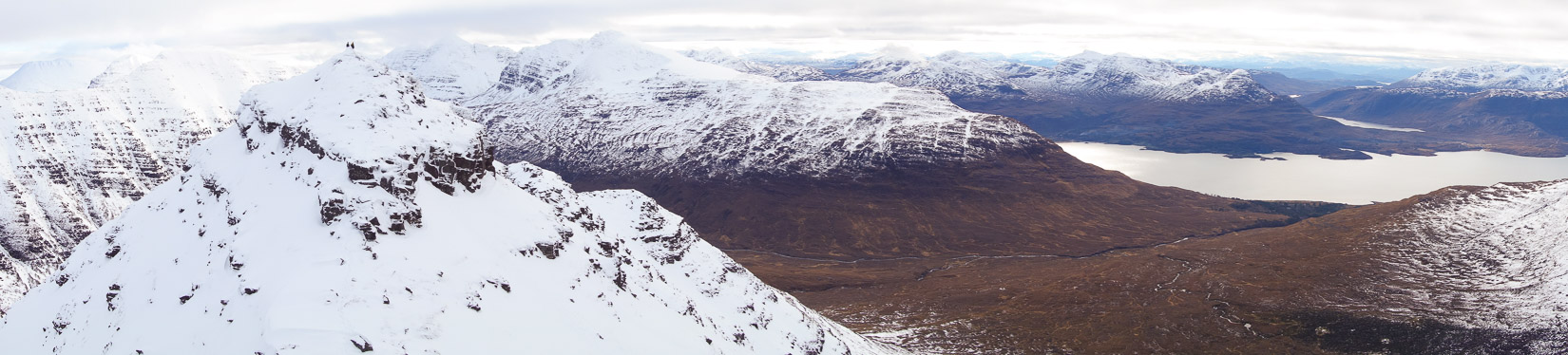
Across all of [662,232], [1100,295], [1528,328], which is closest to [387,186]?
[662,232]

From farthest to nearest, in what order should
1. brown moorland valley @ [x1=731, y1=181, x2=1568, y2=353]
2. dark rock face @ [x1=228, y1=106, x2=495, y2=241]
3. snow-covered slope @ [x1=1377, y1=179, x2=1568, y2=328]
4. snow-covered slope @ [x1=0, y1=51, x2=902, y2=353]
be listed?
snow-covered slope @ [x1=1377, y1=179, x2=1568, y2=328] < brown moorland valley @ [x1=731, y1=181, x2=1568, y2=353] < dark rock face @ [x1=228, y1=106, x2=495, y2=241] < snow-covered slope @ [x1=0, y1=51, x2=902, y2=353]

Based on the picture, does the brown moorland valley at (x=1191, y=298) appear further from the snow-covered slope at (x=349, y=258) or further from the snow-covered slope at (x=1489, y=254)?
the snow-covered slope at (x=349, y=258)

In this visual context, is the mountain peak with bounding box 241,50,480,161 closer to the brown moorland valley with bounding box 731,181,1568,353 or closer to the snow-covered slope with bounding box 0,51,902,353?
the snow-covered slope with bounding box 0,51,902,353

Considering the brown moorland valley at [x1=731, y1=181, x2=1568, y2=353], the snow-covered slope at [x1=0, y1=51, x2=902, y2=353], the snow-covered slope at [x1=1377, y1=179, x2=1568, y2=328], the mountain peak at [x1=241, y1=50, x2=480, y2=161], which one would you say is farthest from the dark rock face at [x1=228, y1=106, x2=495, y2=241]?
the snow-covered slope at [x1=1377, y1=179, x2=1568, y2=328]

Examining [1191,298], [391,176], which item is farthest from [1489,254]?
[391,176]

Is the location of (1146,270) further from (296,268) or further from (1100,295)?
(296,268)

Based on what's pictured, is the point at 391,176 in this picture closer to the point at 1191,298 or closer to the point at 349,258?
the point at 349,258

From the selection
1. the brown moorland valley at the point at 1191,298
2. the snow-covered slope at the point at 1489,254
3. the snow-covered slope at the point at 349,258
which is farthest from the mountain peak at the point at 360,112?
the snow-covered slope at the point at 1489,254

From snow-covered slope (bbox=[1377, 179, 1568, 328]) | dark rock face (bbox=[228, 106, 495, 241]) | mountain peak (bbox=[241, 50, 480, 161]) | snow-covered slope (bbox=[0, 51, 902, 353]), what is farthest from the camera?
snow-covered slope (bbox=[1377, 179, 1568, 328])
